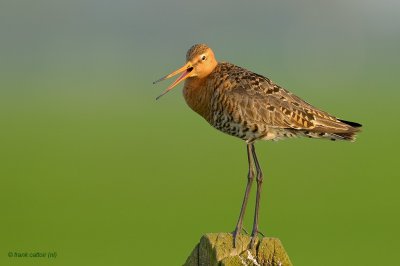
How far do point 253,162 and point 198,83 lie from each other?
135cm

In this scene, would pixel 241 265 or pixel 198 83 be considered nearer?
pixel 241 265

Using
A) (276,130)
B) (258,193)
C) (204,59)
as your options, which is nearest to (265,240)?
(258,193)

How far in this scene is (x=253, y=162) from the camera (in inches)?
369

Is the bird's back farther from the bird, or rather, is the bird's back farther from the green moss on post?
the green moss on post

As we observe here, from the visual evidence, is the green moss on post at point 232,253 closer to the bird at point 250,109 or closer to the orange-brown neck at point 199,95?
the bird at point 250,109

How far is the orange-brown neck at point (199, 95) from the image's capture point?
915 cm

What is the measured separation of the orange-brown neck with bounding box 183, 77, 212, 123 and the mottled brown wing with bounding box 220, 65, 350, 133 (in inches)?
12.5

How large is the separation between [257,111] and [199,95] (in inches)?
34.7

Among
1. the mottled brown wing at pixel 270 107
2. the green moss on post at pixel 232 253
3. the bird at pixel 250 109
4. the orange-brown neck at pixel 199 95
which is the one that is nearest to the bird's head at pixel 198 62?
the bird at pixel 250 109

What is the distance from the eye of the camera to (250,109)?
29.1 feet

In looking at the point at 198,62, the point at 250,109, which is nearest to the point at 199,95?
the point at 198,62

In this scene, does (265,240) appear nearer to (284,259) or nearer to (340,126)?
(284,259)

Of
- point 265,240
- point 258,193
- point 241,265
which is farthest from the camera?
point 258,193

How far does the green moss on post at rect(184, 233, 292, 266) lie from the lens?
5977 mm
